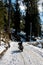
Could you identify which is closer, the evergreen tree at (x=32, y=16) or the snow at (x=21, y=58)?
the snow at (x=21, y=58)

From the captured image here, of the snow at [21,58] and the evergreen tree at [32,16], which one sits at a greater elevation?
the snow at [21,58]

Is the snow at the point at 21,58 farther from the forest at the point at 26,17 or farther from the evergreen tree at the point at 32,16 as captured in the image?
the evergreen tree at the point at 32,16

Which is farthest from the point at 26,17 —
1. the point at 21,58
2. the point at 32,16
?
the point at 21,58

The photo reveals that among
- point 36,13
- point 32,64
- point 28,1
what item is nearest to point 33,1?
point 28,1

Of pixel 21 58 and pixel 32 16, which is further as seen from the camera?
pixel 32 16

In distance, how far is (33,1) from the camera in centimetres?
7706

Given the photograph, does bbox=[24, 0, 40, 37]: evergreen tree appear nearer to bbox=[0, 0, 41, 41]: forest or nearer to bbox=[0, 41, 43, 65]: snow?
bbox=[0, 0, 41, 41]: forest

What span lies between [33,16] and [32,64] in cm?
6404

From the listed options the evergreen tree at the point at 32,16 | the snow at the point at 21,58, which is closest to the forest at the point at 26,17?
the evergreen tree at the point at 32,16

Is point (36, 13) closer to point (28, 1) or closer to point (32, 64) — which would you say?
point (28, 1)

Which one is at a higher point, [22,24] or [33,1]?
[33,1]

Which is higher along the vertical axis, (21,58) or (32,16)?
(21,58)

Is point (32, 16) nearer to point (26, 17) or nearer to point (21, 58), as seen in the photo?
point (26, 17)

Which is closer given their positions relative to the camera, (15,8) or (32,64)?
(32,64)
